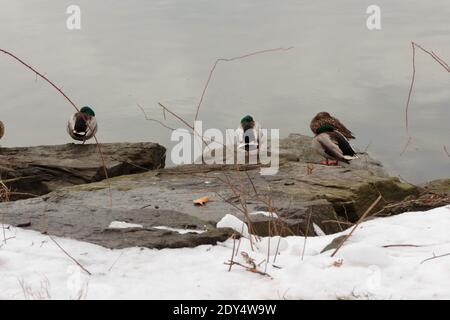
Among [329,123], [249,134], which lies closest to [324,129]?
[329,123]

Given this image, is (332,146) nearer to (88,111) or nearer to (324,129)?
(324,129)

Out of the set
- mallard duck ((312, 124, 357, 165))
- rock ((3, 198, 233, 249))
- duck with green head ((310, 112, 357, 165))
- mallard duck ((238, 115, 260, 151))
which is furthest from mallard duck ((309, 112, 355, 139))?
rock ((3, 198, 233, 249))

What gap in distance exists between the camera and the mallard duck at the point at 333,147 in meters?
10.7

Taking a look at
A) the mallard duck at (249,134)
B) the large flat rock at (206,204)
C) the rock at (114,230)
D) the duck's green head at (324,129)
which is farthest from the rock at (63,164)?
the duck's green head at (324,129)

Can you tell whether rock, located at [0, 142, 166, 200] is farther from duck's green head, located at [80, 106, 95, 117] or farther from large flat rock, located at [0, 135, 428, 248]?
duck's green head, located at [80, 106, 95, 117]

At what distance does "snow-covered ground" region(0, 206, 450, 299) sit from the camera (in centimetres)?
340

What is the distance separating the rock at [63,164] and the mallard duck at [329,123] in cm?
346

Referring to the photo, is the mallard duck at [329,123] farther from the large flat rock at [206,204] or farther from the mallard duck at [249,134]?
the large flat rock at [206,204]

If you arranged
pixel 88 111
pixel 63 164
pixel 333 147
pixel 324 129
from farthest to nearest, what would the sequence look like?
pixel 88 111 → pixel 324 129 → pixel 333 147 → pixel 63 164

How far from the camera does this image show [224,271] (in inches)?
146

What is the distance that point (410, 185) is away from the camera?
7086mm

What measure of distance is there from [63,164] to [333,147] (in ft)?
13.8

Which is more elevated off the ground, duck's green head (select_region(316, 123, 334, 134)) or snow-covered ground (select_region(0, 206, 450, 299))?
duck's green head (select_region(316, 123, 334, 134))

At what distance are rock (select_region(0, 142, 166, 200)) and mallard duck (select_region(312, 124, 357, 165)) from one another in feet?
8.34
